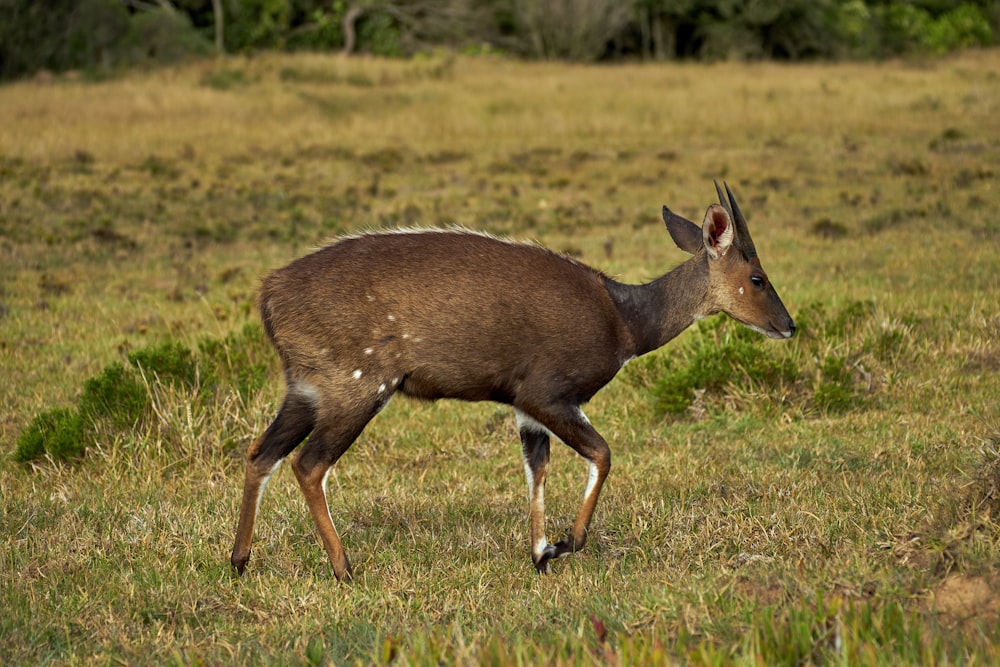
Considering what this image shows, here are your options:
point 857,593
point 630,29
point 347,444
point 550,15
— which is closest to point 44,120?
point 347,444

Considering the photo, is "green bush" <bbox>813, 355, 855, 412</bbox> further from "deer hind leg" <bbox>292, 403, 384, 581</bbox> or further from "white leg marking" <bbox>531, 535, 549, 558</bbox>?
"deer hind leg" <bbox>292, 403, 384, 581</bbox>

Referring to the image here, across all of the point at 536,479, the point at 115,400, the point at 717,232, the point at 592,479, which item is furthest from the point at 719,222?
the point at 115,400

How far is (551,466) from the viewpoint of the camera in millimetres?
7746

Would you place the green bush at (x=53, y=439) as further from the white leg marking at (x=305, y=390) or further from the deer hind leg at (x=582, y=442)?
the deer hind leg at (x=582, y=442)

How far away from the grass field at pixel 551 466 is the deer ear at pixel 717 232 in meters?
1.29

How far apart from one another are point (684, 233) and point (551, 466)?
192 centimetres

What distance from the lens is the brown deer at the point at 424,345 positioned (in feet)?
18.6

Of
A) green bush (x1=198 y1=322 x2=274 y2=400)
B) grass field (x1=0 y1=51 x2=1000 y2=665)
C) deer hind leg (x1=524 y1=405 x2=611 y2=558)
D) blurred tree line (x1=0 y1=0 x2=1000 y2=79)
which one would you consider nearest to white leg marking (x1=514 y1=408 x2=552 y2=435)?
deer hind leg (x1=524 y1=405 x2=611 y2=558)

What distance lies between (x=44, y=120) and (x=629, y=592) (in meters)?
21.8

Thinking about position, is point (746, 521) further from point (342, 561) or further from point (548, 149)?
point (548, 149)

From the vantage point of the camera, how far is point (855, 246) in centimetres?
1366

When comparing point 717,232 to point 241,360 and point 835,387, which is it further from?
point 241,360

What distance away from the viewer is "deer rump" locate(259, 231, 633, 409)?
5.66m

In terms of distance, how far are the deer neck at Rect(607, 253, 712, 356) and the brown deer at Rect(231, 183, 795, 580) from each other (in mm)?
150
